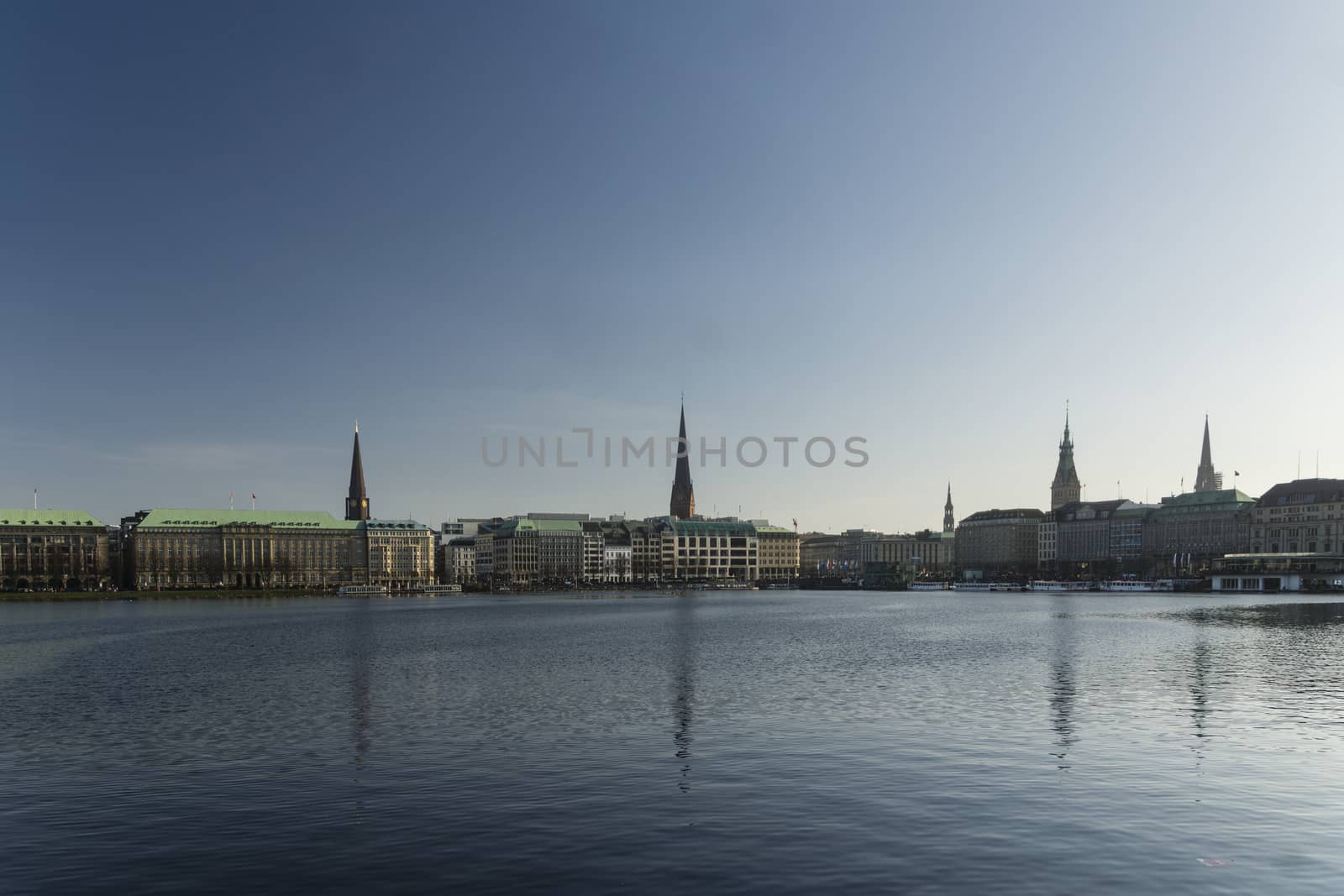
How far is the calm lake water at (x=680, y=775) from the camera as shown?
19.0 m

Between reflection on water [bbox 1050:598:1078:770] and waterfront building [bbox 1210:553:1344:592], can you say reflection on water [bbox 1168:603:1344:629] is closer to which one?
reflection on water [bbox 1050:598:1078:770]

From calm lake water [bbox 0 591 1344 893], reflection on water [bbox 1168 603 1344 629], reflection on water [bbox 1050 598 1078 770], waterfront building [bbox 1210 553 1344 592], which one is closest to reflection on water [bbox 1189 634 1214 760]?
calm lake water [bbox 0 591 1344 893]

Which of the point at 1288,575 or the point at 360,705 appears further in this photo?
the point at 1288,575

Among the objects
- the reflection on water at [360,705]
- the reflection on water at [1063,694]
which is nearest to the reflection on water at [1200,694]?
the reflection on water at [1063,694]

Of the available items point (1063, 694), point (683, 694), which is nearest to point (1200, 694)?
point (1063, 694)

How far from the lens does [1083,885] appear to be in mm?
17906

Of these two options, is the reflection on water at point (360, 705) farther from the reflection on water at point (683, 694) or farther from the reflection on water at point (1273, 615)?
the reflection on water at point (1273, 615)

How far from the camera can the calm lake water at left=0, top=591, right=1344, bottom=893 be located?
1903 centimetres

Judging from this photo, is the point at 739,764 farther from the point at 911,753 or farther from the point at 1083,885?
the point at 1083,885

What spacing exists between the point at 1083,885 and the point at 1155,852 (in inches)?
114

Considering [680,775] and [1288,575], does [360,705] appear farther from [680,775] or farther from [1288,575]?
[1288,575]

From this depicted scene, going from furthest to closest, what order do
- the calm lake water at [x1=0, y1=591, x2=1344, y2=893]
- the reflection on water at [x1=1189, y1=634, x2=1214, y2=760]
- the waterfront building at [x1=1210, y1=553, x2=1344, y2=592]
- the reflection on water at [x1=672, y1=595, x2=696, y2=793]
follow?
the waterfront building at [x1=1210, y1=553, x2=1344, y2=592], the reflection on water at [x1=1189, y1=634, x2=1214, y2=760], the reflection on water at [x1=672, y1=595, x2=696, y2=793], the calm lake water at [x1=0, y1=591, x2=1344, y2=893]

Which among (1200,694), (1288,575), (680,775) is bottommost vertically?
(1288,575)

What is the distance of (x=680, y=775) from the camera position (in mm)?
26688
